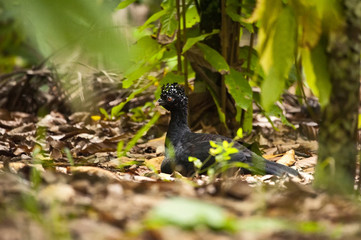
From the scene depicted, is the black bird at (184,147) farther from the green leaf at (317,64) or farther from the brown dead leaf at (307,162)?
the green leaf at (317,64)

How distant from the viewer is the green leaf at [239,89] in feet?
11.9

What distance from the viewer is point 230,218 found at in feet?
4.50

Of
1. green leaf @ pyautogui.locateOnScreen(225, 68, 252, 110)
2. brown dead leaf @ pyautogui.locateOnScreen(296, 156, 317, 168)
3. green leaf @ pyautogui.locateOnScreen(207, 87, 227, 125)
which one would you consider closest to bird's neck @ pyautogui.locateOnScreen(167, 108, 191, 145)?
green leaf @ pyautogui.locateOnScreen(207, 87, 227, 125)

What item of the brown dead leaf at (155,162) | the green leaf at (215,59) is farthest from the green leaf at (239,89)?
the brown dead leaf at (155,162)

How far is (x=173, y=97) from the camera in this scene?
3.89 meters

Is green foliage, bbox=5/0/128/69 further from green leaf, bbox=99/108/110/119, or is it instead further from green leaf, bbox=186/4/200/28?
green leaf, bbox=99/108/110/119

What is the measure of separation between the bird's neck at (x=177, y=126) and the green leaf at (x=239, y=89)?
455 mm

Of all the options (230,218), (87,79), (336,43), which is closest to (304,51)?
(336,43)

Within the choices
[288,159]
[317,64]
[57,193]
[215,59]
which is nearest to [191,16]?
[215,59]

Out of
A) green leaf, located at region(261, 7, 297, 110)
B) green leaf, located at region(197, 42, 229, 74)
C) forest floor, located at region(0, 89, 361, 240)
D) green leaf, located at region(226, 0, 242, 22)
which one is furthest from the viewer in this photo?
green leaf, located at region(226, 0, 242, 22)

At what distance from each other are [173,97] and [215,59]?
441 mm

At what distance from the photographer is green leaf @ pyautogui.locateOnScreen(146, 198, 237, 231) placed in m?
1.26

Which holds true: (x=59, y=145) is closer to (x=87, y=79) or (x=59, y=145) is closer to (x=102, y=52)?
(x=87, y=79)

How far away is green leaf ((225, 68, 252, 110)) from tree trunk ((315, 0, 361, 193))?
5.46 feet
